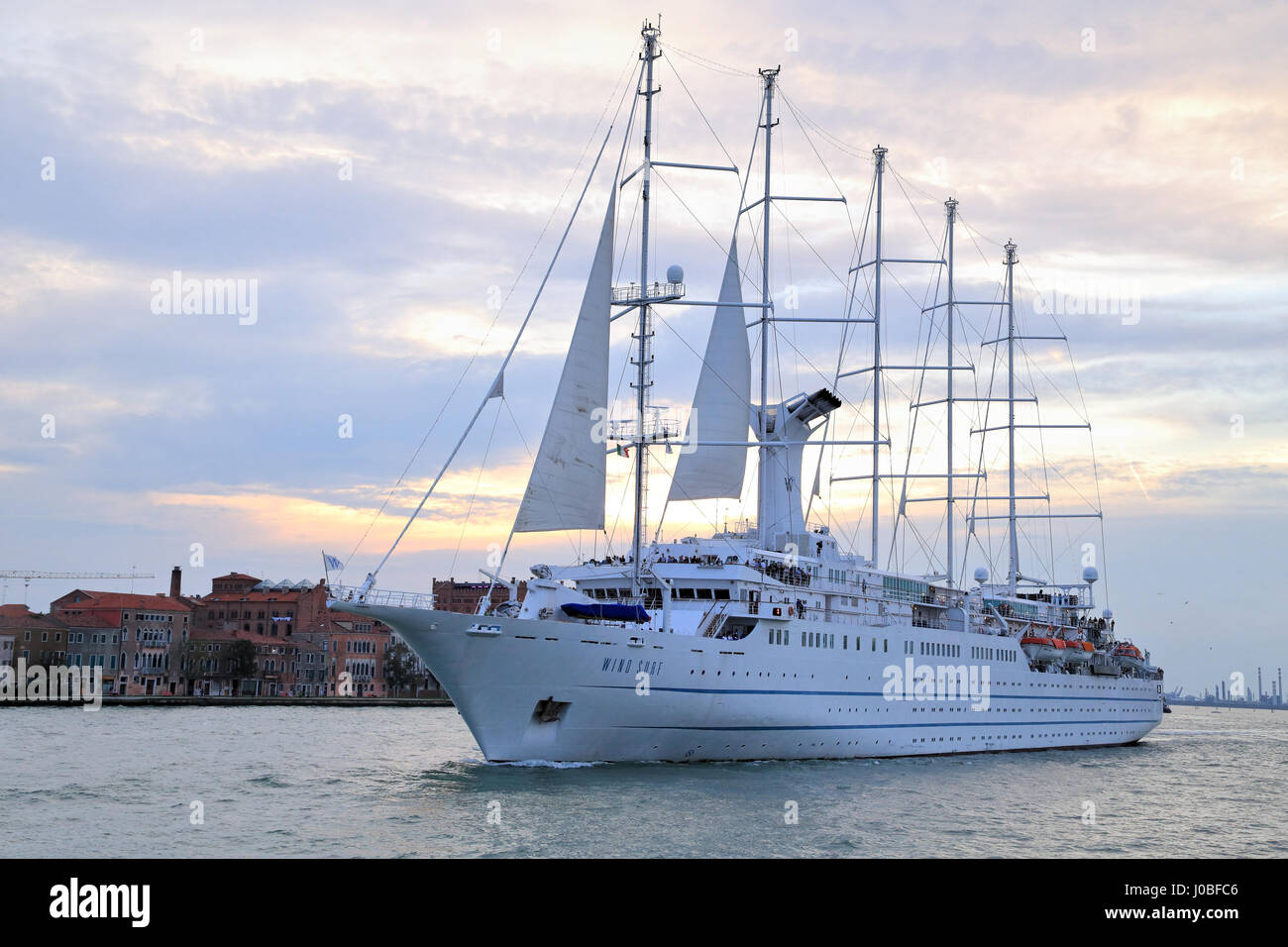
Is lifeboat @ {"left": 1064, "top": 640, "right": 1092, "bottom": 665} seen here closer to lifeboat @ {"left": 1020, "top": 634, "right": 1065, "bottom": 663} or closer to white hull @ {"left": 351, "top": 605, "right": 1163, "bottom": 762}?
lifeboat @ {"left": 1020, "top": 634, "right": 1065, "bottom": 663}

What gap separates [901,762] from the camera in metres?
A: 38.0

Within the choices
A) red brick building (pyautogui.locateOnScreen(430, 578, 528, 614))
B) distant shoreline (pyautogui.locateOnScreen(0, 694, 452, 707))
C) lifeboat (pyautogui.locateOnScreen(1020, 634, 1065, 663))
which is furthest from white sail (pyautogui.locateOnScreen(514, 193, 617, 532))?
red brick building (pyautogui.locateOnScreen(430, 578, 528, 614))

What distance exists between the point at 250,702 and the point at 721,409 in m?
63.4

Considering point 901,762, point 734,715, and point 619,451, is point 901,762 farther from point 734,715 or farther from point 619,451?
point 619,451

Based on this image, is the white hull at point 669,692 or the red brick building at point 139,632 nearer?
the white hull at point 669,692

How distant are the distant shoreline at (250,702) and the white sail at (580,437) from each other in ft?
191

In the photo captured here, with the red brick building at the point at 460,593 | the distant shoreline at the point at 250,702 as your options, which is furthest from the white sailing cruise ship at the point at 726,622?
the red brick building at the point at 460,593

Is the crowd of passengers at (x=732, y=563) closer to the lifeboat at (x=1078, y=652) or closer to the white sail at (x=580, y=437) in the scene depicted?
the white sail at (x=580, y=437)

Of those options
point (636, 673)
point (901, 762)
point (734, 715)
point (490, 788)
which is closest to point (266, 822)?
point (490, 788)

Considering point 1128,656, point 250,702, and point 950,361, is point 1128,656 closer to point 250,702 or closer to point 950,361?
point 950,361

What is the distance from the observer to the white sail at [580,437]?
30922 mm

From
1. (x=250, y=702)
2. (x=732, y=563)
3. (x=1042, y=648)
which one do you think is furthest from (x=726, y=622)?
(x=250, y=702)
